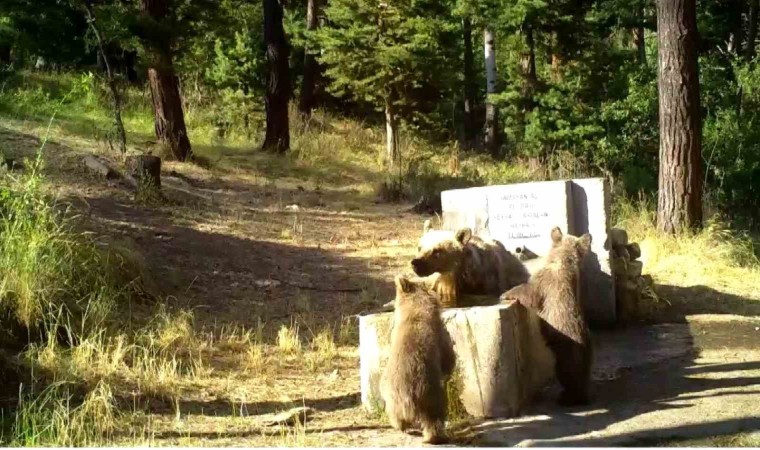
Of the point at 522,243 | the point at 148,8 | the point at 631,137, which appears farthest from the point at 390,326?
the point at 631,137

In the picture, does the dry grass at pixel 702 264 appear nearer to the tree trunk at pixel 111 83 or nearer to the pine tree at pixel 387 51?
the tree trunk at pixel 111 83

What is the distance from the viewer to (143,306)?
27.7ft

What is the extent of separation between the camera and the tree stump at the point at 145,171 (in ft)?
40.8

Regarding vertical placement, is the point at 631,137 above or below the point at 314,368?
above

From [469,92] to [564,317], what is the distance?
2847 centimetres

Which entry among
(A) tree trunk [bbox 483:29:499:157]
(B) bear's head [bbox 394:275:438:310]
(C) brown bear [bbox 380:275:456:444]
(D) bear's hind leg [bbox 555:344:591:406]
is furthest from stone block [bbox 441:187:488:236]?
(A) tree trunk [bbox 483:29:499:157]

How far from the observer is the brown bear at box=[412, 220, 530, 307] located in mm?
6629

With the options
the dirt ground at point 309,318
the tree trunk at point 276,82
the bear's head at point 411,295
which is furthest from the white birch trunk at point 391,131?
the bear's head at point 411,295

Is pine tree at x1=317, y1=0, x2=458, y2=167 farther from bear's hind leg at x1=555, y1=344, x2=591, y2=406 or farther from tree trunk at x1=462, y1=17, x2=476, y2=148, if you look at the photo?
bear's hind leg at x1=555, y1=344, x2=591, y2=406

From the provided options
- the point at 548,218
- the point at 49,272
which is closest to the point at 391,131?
the point at 548,218

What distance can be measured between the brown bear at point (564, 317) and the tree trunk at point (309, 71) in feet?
61.4

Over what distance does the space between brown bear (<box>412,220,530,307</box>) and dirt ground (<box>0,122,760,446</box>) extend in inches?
39.6

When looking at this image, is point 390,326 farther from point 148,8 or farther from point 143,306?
point 148,8

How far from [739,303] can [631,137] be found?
26.0ft
